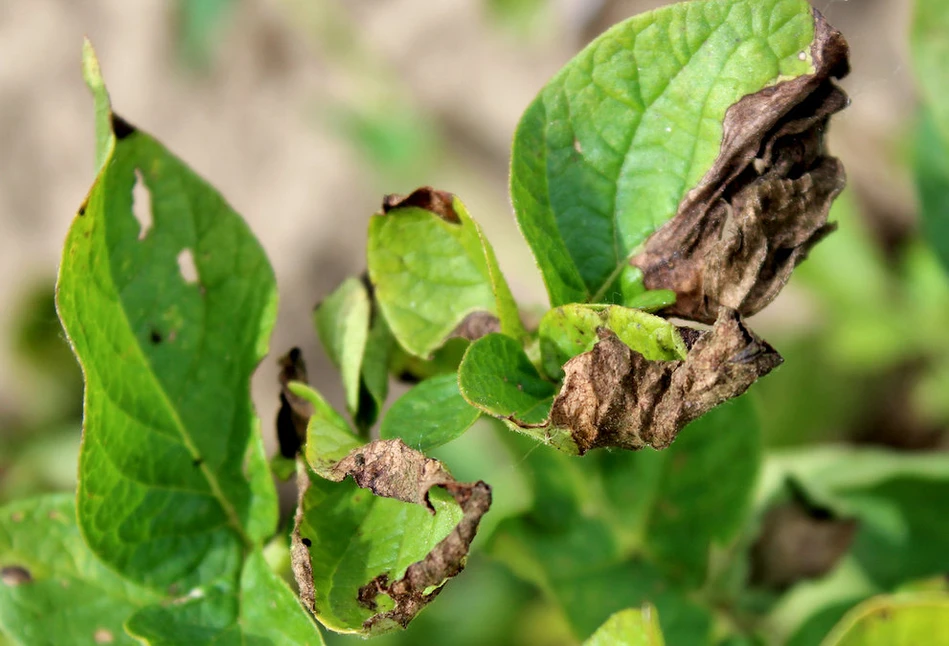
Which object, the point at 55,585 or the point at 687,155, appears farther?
the point at 55,585

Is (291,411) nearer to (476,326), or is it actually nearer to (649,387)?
(476,326)

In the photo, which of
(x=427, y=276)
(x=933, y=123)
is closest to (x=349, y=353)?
(x=427, y=276)

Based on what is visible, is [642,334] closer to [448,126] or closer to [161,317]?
[161,317]

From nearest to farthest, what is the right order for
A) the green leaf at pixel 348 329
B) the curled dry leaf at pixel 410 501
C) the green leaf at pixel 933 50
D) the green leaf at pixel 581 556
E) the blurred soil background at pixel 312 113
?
the curled dry leaf at pixel 410 501
the green leaf at pixel 348 329
the green leaf at pixel 581 556
the green leaf at pixel 933 50
the blurred soil background at pixel 312 113

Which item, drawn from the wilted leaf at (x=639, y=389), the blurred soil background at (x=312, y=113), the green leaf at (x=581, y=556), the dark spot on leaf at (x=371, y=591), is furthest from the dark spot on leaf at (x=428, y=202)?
the blurred soil background at (x=312, y=113)

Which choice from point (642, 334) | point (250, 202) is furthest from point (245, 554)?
point (250, 202)

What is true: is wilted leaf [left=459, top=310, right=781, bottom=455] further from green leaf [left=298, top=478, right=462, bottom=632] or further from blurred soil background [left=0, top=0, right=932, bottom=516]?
blurred soil background [left=0, top=0, right=932, bottom=516]

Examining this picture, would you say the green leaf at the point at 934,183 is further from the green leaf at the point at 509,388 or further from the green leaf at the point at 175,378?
the green leaf at the point at 175,378
